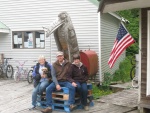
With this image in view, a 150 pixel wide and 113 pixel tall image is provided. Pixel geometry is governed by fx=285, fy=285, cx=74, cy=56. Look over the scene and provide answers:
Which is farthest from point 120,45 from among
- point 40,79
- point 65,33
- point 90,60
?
point 90,60

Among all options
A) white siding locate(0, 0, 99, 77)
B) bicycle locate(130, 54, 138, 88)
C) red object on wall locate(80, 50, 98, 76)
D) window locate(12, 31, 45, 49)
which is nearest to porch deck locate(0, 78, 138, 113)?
bicycle locate(130, 54, 138, 88)

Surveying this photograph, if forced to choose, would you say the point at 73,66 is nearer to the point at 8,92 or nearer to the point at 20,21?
the point at 8,92

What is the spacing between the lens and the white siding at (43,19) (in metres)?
12.6

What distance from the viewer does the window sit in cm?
1387

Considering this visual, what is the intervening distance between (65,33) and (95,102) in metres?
3.35

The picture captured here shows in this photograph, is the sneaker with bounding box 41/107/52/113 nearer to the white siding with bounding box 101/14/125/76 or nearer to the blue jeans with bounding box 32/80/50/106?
the blue jeans with bounding box 32/80/50/106

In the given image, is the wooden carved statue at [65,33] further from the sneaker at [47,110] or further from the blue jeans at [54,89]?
the sneaker at [47,110]

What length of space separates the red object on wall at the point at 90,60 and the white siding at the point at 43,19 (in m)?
0.73

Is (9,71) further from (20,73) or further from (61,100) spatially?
(61,100)

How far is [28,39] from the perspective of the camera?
557 inches

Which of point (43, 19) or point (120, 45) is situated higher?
point (43, 19)

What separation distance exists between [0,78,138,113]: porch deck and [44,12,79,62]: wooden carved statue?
7.18ft

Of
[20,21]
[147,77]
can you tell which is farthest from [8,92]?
[147,77]

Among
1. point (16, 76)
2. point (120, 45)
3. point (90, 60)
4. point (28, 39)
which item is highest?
point (28, 39)
